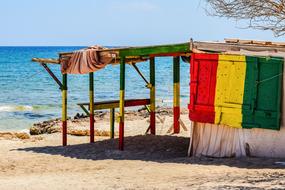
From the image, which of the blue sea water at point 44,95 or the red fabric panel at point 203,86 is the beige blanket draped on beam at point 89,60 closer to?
the red fabric panel at point 203,86

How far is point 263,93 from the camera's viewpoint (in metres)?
11.9

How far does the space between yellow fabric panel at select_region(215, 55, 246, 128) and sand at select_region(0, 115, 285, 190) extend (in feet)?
2.63

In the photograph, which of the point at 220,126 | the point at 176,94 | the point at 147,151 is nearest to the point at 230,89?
the point at 220,126

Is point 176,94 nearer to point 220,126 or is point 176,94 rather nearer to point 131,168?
point 220,126

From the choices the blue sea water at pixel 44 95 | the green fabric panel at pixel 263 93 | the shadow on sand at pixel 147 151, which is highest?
the green fabric panel at pixel 263 93

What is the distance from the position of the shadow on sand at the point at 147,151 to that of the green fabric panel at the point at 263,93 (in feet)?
2.35

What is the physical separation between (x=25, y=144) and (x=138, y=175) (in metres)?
6.42

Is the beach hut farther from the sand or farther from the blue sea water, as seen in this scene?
the blue sea water

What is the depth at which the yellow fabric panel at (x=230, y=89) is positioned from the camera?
39.5 feet

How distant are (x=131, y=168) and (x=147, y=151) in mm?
2175

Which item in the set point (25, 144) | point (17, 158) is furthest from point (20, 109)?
point (17, 158)

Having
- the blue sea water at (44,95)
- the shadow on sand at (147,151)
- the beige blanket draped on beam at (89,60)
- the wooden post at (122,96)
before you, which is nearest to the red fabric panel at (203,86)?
the shadow on sand at (147,151)

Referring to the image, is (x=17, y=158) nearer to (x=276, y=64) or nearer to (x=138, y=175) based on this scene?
(x=138, y=175)

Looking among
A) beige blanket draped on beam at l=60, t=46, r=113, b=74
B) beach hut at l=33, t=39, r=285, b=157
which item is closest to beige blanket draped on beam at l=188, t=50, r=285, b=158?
beach hut at l=33, t=39, r=285, b=157
